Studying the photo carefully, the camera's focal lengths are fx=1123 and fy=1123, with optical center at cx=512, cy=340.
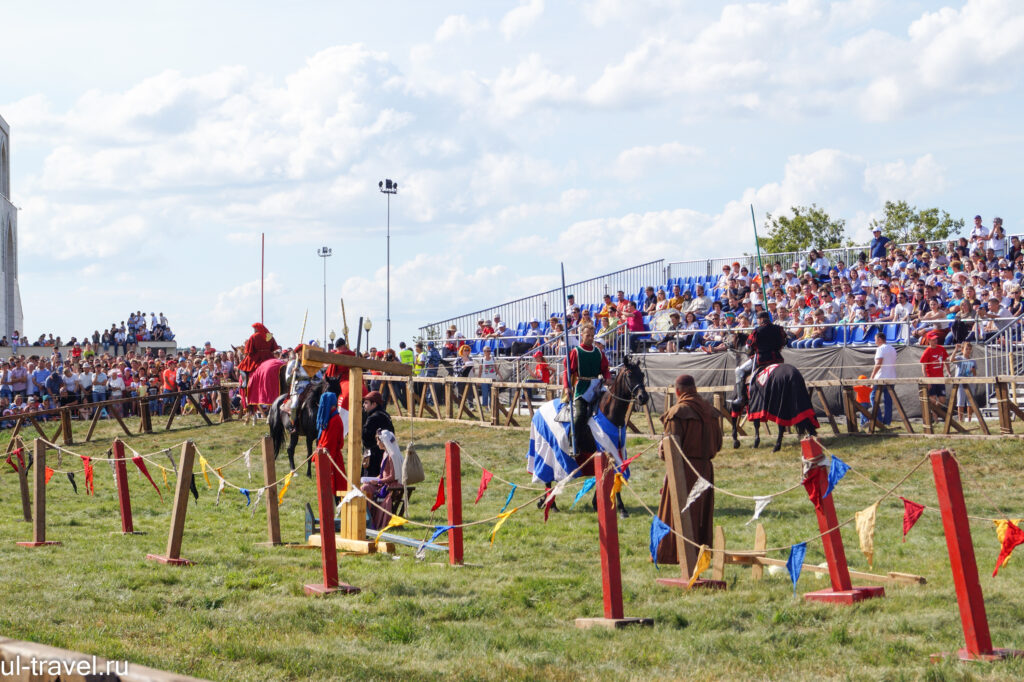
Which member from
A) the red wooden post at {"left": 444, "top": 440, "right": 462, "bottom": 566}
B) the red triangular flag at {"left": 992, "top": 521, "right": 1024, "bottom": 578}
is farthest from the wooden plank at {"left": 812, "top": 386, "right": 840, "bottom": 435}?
the red triangular flag at {"left": 992, "top": 521, "right": 1024, "bottom": 578}

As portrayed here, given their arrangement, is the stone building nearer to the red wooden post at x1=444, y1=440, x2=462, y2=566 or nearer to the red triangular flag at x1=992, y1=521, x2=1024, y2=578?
the red wooden post at x1=444, y1=440, x2=462, y2=566

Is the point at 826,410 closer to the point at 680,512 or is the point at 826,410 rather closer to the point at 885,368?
the point at 885,368

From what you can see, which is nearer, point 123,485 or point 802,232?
point 123,485

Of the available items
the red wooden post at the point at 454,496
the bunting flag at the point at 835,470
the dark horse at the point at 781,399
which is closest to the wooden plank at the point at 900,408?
the dark horse at the point at 781,399

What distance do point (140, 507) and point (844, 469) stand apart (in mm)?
10658

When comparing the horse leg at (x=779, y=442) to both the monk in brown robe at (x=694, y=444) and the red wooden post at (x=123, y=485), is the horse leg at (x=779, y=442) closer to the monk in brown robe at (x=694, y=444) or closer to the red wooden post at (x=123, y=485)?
the monk in brown robe at (x=694, y=444)

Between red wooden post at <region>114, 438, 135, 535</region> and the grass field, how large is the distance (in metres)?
0.15

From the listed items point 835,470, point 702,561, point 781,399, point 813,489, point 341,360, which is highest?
point 341,360

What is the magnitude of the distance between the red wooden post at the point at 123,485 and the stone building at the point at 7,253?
45.7 metres

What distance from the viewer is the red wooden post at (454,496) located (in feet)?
31.9

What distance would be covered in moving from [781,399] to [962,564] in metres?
11.2

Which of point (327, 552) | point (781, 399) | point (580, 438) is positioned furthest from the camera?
point (781, 399)

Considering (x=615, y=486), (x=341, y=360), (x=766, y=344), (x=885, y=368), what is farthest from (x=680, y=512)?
(x=885, y=368)

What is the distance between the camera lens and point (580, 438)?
13.5 meters
